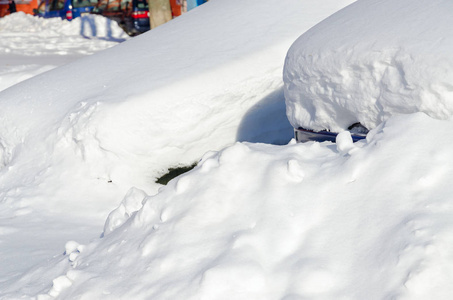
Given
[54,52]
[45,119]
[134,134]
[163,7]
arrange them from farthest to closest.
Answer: [54,52] < [163,7] < [45,119] < [134,134]

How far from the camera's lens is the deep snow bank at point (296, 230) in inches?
68.9

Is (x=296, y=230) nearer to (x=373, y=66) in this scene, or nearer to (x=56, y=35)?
(x=373, y=66)

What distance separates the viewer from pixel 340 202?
2.02 m

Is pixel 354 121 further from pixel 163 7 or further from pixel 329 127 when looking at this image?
pixel 163 7

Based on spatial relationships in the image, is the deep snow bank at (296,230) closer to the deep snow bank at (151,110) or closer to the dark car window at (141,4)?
the deep snow bank at (151,110)

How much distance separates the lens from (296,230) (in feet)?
6.63

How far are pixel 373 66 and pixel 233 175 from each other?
2.58ft

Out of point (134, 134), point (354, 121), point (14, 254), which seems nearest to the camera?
point (354, 121)

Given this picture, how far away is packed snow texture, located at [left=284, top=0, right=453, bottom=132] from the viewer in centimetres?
222

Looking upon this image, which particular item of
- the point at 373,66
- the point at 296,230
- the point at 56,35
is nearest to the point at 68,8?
the point at 56,35

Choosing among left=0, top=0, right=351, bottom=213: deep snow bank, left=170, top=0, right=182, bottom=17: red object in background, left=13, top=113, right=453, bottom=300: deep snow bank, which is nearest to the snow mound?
left=170, top=0, right=182, bottom=17: red object in background

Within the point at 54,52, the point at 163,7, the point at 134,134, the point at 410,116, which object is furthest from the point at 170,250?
the point at 54,52

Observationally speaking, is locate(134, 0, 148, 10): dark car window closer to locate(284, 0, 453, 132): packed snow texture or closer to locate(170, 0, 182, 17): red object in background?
locate(170, 0, 182, 17): red object in background

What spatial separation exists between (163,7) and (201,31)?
5.31 meters
